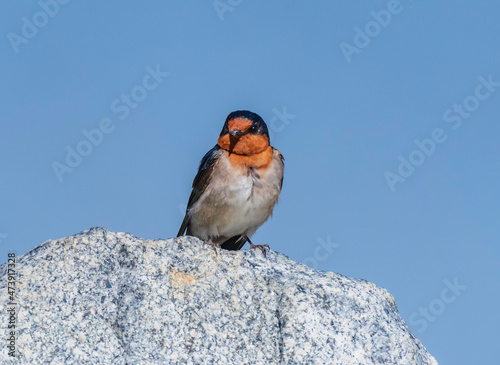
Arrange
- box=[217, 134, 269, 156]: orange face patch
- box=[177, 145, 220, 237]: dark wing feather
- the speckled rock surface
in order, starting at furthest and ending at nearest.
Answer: box=[177, 145, 220, 237]: dark wing feather, box=[217, 134, 269, 156]: orange face patch, the speckled rock surface

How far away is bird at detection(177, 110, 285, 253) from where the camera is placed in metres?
8.21

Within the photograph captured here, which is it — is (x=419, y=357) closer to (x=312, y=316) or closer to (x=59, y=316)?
(x=312, y=316)

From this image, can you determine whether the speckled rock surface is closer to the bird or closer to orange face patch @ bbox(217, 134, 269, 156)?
the bird

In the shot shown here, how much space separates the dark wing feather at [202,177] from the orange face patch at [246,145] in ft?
0.57

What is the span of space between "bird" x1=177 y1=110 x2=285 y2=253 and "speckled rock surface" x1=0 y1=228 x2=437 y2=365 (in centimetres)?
237

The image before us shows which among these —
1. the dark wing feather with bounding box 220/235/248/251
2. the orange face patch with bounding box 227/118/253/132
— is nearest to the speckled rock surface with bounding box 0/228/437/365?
the orange face patch with bounding box 227/118/253/132

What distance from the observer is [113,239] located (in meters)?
5.63

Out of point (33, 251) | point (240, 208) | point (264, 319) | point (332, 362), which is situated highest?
point (240, 208)

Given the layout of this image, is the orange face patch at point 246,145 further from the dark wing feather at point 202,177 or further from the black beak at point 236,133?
the dark wing feather at point 202,177

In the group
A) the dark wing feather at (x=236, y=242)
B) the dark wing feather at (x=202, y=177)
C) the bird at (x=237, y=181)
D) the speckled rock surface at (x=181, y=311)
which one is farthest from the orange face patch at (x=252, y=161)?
the speckled rock surface at (x=181, y=311)

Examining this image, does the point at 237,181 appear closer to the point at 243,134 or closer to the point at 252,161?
the point at 252,161

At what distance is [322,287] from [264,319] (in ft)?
1.91

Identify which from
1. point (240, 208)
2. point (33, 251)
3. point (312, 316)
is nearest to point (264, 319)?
point (312, 316)

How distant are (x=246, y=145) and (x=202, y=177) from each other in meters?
0.71
